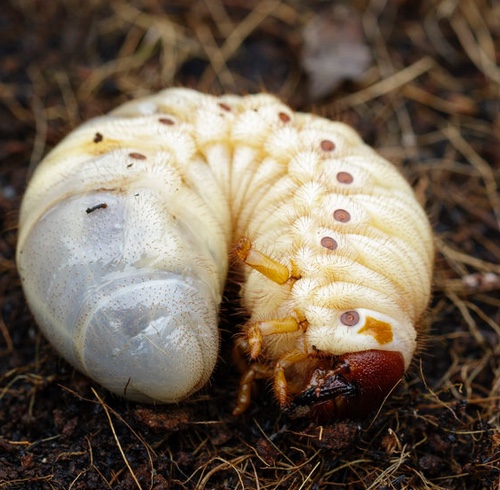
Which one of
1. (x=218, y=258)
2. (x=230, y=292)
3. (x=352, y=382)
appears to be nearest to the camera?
(x=352, y=382)

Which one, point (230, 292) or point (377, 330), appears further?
point (230, 292)

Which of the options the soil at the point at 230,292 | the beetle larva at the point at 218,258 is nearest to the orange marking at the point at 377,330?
the beetle larva at the point at 218,258

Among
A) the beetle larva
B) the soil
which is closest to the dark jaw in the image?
the beetle larva

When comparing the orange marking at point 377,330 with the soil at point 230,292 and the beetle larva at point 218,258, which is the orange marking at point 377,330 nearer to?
the beetle larva at point 218,258

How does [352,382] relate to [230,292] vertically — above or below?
above

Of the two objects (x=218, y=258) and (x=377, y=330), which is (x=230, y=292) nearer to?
(x=218, y=258)

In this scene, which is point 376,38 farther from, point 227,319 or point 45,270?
point 45,270

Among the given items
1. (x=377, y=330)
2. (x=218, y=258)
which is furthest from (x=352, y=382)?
(x=218, y=258)

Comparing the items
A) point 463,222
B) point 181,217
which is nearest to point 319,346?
point 181,217
